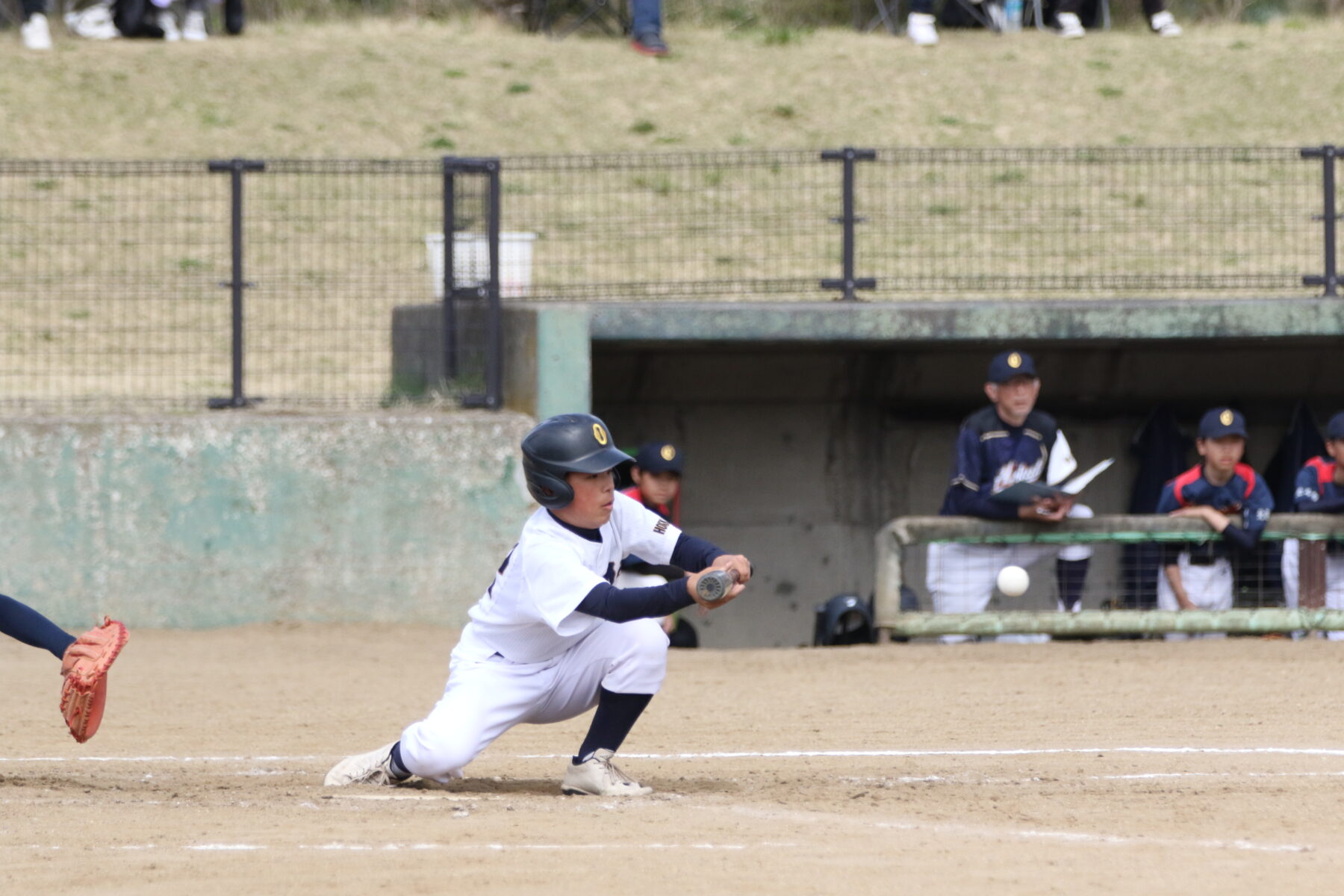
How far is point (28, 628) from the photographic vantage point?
5156mm

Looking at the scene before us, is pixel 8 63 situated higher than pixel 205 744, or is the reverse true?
pixel 8 63

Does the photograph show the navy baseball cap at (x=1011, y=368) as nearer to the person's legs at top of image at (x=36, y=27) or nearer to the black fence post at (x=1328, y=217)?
the black fence post at (x=1328, y=217)

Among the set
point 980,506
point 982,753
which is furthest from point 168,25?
point 982,753

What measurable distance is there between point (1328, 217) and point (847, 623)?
3575 mm

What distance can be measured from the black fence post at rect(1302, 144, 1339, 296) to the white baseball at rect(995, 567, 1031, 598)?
9.22 ft

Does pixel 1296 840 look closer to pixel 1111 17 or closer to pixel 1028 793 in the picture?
pixel 1028 793

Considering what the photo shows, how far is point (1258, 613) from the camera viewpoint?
866 cm

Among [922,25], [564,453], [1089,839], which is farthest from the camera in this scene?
[922,25]

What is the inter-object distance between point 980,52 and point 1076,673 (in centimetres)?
1480

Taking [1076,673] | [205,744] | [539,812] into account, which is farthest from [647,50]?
[539,812]

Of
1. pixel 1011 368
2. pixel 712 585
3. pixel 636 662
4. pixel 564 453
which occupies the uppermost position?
pixel 1011 368

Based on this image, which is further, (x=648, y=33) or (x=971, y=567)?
(x=648, y=33)

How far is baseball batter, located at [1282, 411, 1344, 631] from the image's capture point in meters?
8.63

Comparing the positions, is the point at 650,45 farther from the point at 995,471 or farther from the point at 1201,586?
the point at 1201,586
